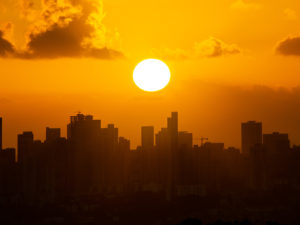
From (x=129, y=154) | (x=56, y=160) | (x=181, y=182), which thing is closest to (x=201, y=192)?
(x=181, y=182)

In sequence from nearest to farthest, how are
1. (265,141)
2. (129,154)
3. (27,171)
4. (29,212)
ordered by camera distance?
(29,212), (27,171), (129,154), (265,141)

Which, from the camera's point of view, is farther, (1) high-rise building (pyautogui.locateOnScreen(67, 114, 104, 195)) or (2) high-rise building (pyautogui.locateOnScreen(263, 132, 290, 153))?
(2) high-rise building (pyautogui.locateOnScreen(263, 132, 290, 153))

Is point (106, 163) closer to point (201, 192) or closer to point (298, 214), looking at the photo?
point (201, 192)

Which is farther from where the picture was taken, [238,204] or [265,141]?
[265,141]

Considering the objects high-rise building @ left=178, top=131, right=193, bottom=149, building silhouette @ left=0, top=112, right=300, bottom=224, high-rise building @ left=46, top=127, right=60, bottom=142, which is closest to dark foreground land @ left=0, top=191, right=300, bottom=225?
building silhouette @ left=0, top=112, right=300, bottom=224

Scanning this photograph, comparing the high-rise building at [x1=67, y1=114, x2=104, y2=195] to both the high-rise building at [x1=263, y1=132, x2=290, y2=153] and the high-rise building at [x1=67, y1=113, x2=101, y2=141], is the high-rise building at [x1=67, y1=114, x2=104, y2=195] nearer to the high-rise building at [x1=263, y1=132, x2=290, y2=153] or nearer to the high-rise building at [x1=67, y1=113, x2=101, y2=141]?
the high-rise building at [x1=67, y1=113, x2=101, y2=141]

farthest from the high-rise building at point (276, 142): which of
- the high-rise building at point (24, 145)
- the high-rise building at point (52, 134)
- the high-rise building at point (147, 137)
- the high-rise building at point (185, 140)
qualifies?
the high-rise building at point (24, 145)
